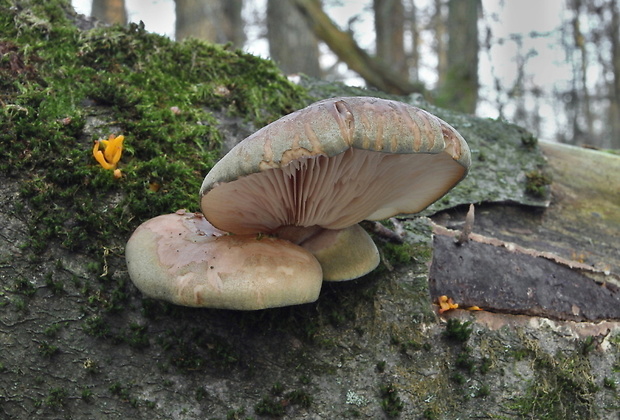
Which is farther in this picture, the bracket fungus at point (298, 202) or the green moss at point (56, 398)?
the green moss at point (56, 398)

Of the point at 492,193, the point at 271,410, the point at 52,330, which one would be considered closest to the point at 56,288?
the point at 52,330

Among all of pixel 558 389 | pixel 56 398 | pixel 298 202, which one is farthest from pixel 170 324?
pixel 558 389

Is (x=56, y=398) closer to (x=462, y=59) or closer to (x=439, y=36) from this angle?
(x=462, y=59)

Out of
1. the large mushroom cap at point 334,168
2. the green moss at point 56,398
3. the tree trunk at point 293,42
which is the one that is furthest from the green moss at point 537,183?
the tree trunk at point 293,42

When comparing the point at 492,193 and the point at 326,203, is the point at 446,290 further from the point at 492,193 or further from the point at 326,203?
the point at 492,193

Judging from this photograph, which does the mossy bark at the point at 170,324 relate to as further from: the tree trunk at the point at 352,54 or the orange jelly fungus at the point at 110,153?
the tree trunk at the point at 352,54

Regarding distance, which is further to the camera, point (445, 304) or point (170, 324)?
point (445, 304)

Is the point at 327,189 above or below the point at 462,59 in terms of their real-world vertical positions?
below
